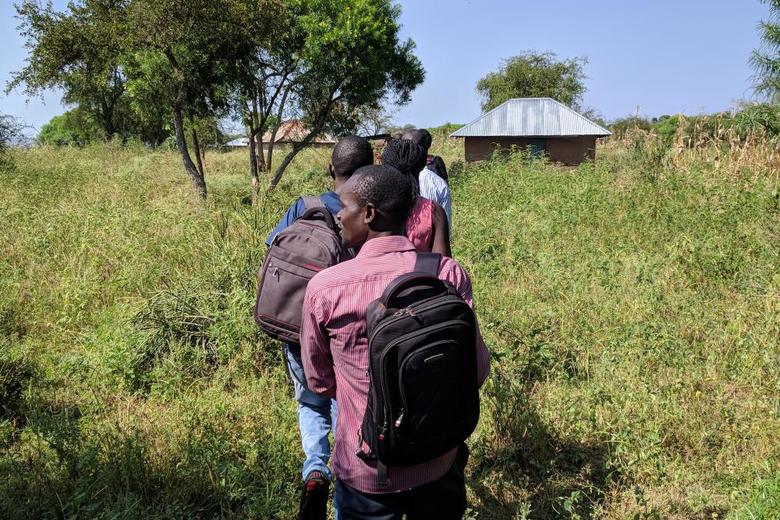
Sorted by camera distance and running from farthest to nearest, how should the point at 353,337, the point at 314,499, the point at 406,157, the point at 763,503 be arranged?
the point at 406,157 < the point at 763,503 < the point at 314,499 < the point at 353,337

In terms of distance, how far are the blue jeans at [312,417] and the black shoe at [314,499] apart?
14 cm

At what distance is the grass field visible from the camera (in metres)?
2.89

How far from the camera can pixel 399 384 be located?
1.55 meters

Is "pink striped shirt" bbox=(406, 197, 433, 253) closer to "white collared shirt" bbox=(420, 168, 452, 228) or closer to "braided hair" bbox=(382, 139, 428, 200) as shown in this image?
"braided hair" bbox=(382, 139, 428, 200)

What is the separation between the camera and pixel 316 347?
180cm

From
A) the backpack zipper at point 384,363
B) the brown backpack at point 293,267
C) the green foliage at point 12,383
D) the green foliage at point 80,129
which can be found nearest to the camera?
the backpack zipper at point 384,363

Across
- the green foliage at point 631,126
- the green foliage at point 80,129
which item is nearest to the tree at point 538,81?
the green foliage at point 631,126

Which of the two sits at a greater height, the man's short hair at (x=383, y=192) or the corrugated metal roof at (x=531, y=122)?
the corrugated metal roof at (x=531, y=122)

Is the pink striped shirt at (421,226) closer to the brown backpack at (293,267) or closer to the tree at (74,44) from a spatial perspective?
the brown backpack at (293,267)

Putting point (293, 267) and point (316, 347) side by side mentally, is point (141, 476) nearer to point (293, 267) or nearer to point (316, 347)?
point (293, 267)

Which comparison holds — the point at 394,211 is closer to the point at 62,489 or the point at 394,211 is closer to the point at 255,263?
the point at 62,489

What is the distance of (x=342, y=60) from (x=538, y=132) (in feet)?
38.0

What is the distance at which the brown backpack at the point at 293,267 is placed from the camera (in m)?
2.22

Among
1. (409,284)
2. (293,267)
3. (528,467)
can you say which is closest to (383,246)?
(409,284)
